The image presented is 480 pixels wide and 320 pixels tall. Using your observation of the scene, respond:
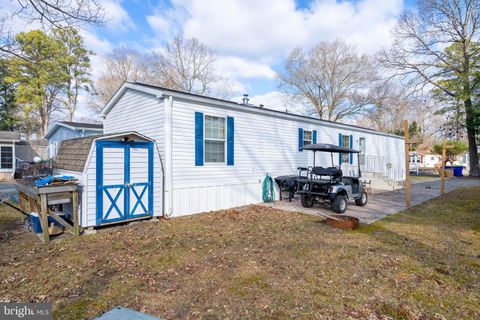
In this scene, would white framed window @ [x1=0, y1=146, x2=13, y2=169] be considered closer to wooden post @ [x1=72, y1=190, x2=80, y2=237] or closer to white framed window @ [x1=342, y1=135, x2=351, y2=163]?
wooden post @ [x1=72, y1=190, x2=80, y2=237]

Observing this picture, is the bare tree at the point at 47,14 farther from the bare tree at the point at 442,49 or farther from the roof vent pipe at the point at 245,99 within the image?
the bare tree at the point at 442,49

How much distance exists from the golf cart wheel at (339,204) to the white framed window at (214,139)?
3565 mm

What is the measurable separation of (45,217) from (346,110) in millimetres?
28913

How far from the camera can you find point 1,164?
53.0 ft

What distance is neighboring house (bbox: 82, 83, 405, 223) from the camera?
6.08 m

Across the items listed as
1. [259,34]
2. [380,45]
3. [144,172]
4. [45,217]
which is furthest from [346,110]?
[45,217]

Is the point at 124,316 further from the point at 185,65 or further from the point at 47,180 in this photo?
the point at 185,65

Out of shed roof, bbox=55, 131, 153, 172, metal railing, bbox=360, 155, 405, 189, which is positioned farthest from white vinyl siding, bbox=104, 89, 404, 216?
metal railing, bbox=360, 155, 405, 189

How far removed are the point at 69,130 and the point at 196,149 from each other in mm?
12326

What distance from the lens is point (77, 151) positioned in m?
6.20

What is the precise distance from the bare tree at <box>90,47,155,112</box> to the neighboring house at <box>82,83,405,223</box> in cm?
1970

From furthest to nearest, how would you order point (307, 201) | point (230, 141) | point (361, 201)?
1. point (361, 201)
2. point (307, 201)
3. point (230, 141)

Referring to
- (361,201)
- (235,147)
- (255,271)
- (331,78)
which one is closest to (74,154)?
(235,147)

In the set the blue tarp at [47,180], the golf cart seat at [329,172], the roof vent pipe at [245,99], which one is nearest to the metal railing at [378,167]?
the golf cart seat at [329,172]
